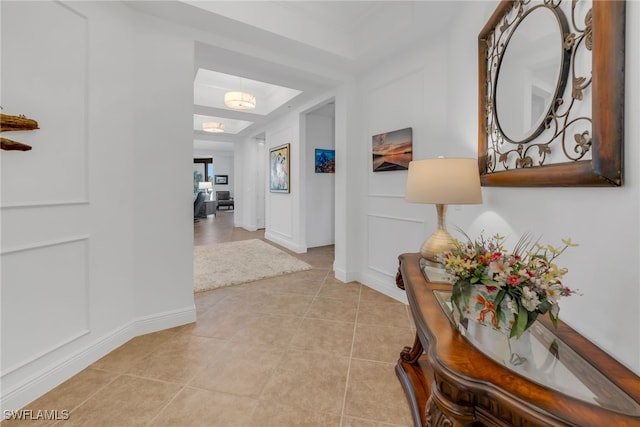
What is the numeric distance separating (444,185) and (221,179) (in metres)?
13.6

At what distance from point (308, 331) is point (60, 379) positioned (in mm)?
1630

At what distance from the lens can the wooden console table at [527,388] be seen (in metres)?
0.55

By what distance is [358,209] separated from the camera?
3.51 metres

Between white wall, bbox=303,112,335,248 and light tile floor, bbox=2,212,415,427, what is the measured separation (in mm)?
2758

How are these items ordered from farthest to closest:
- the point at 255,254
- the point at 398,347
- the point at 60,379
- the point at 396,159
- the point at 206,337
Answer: the point at 255,254 → the point at 396,159 → the point at 206,337 → the point at 398,347 → the point at 60,379

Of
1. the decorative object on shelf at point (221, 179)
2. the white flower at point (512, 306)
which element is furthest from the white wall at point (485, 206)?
the decorative object on shelf at point (221, 179)

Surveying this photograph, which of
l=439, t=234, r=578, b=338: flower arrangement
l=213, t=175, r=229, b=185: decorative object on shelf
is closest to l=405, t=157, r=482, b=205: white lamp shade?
l=439, t=234, r=578, b=338: flower arrangement

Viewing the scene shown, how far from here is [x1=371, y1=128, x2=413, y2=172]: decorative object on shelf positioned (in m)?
→ 2.76

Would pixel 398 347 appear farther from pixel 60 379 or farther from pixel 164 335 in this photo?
pixel 60 379

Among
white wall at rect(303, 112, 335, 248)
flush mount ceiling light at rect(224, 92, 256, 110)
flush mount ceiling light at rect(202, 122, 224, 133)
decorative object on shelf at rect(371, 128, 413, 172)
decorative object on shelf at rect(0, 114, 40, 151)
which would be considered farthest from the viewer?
flush mount ceiling light at rect(202, 122, 224, 133)

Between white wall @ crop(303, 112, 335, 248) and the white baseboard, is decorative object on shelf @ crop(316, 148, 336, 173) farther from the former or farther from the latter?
the white baseboard

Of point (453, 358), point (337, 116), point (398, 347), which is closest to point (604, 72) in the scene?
point (453, 358)

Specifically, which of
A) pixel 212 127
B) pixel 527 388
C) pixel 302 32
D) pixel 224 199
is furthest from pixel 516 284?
pixel 224 199

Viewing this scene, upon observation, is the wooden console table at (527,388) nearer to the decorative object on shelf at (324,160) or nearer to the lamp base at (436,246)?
the lamp base at (436,246)
